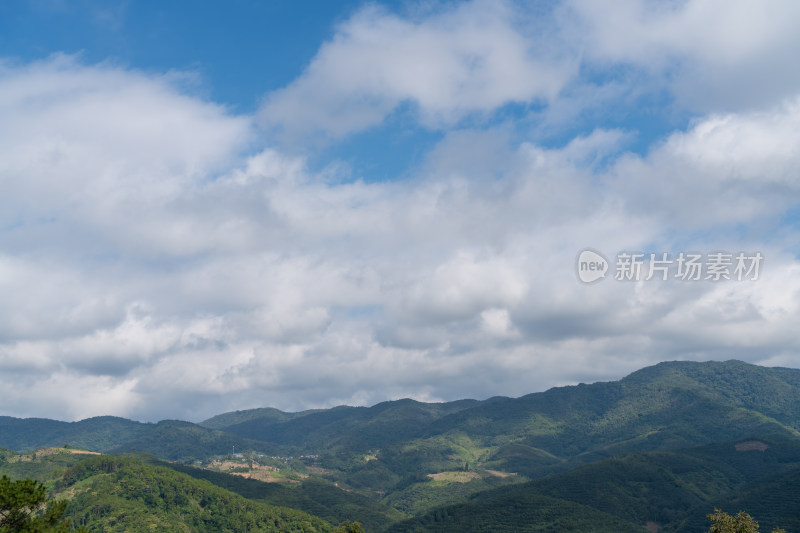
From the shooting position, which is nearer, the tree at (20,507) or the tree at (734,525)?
the tree at (734,525)

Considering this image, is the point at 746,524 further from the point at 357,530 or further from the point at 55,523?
the point at 55,523

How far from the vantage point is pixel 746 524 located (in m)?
76.7

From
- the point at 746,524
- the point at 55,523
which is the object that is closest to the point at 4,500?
the point at 55,523

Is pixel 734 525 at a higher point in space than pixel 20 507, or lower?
lower

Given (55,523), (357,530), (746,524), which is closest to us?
(746,524)

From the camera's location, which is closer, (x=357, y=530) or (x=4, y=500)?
(x=4, y=500)

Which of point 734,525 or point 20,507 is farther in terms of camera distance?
point 20,507

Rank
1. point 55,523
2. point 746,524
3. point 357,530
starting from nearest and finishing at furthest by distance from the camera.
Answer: point 746,524 → point 55,523 → point 357,530

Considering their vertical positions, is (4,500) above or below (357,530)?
above

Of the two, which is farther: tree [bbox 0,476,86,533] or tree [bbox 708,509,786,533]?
tree [bbox 0,476,86,533]

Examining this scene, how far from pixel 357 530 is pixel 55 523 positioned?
53.1 meters

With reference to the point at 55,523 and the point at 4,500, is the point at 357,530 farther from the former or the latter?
the point at 4,500

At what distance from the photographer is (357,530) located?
11462cm

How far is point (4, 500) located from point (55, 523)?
12.9 metres
